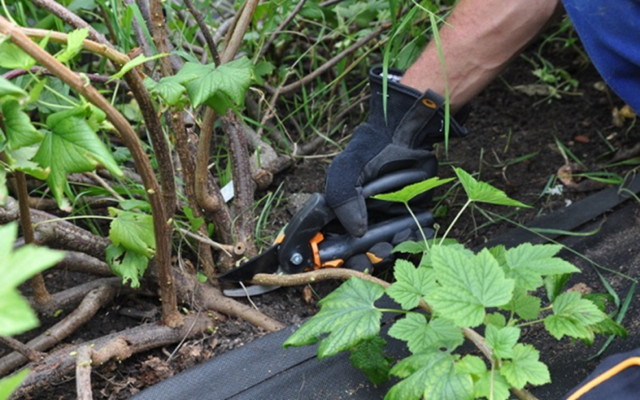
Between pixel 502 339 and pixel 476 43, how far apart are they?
97 centimetres

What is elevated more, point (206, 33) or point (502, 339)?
point (206, 33)

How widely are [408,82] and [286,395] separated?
88cm

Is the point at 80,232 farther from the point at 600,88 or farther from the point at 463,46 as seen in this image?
the point at 600,88

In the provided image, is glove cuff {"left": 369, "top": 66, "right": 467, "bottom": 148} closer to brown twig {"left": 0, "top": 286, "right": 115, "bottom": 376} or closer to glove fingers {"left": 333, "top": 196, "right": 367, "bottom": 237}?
glove fingers {"left": 333, "top": 196, "right": 367, "bottom": 237}

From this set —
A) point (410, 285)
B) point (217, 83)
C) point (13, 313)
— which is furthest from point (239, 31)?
point (13, 313)

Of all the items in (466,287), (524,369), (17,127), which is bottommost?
(524,369)

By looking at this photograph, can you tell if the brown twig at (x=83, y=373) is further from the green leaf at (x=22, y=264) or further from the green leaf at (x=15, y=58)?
the green leaf at (x=22, y=264)

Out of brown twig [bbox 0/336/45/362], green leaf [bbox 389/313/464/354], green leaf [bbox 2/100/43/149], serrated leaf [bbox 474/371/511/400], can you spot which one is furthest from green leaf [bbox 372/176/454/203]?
brown twig [bbox 0/336/45/362]

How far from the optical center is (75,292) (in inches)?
62.7

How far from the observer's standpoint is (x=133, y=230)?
138 cm

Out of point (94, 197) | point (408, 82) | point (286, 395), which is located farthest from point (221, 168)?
point (286, 395)

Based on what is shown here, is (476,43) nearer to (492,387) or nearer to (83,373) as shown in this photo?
(492,387)

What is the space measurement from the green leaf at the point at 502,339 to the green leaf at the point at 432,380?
0.06 m

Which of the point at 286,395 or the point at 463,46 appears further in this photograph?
the point at 463,46
